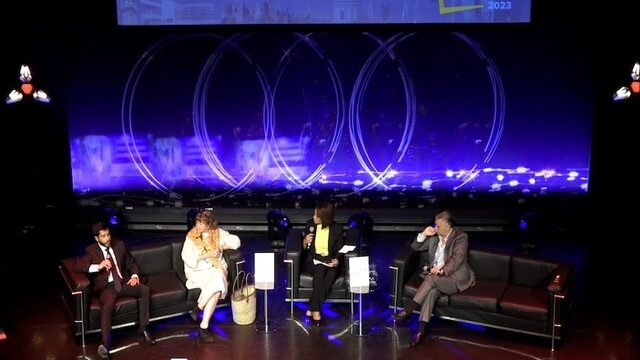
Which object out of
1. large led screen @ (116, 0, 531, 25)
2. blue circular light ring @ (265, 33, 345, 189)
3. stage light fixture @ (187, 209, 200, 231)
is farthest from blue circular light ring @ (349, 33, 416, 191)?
stage light fixture @ (187, 209, 200, 231)

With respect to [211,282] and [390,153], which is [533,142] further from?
[211,282]

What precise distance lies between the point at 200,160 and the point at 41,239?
2.45 m

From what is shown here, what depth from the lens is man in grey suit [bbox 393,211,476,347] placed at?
5918mm

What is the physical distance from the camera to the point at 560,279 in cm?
570

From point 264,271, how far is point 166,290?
3.01 feet

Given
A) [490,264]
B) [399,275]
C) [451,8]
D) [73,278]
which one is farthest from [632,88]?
[73,278]

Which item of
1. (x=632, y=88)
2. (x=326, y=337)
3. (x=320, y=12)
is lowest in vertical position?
(x=326, y=337)

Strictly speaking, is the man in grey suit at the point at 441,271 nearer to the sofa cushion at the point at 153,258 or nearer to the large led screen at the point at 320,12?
the sofa cushion at the point at 153,258

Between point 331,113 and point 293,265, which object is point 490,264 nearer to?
point 293,265

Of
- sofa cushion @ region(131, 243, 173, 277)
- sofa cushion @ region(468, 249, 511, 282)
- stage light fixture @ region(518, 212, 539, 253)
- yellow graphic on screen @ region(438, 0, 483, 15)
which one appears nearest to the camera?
sofa cushion @ region(468, 249, 511, 282)

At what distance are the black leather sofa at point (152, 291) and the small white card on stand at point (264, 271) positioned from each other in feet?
1.34

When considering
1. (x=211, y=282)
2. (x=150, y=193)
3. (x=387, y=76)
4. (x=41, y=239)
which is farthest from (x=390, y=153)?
(x=41, y=239)

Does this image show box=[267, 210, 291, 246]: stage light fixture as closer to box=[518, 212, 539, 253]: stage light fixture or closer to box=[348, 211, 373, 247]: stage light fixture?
box=[348, 211, 373, 247]: stage light fixture

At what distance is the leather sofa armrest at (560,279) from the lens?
5.54 metres
